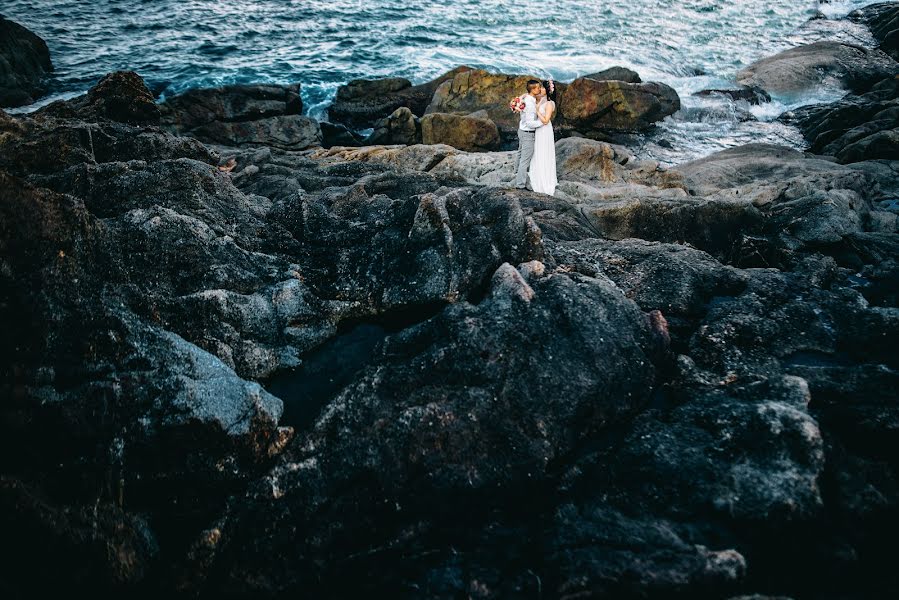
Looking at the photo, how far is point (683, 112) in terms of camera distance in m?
25.9

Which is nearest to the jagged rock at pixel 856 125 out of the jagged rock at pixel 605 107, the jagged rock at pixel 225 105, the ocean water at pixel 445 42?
the ocean water at pixel 445 42

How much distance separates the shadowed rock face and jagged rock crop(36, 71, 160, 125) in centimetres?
1032

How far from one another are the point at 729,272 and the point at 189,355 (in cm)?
767

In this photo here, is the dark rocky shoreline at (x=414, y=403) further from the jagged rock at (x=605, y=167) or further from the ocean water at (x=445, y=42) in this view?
the ocean water at (x=445, y=42)

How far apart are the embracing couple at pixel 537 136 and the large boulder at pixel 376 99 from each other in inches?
526

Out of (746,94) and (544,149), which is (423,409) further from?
(746,94)

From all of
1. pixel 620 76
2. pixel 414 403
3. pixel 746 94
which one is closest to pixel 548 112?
pixel 414 403

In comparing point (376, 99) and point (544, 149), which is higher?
point (544, 149)

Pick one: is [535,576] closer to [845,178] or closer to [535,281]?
[535,281]

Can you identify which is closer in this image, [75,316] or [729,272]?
[75,316]

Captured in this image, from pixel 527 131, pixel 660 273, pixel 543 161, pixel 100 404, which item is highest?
pixel 527 131

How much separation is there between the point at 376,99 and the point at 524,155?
15.5 metres

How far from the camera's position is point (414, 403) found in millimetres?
5465

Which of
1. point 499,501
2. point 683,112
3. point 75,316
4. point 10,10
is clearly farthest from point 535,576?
point 10,10
